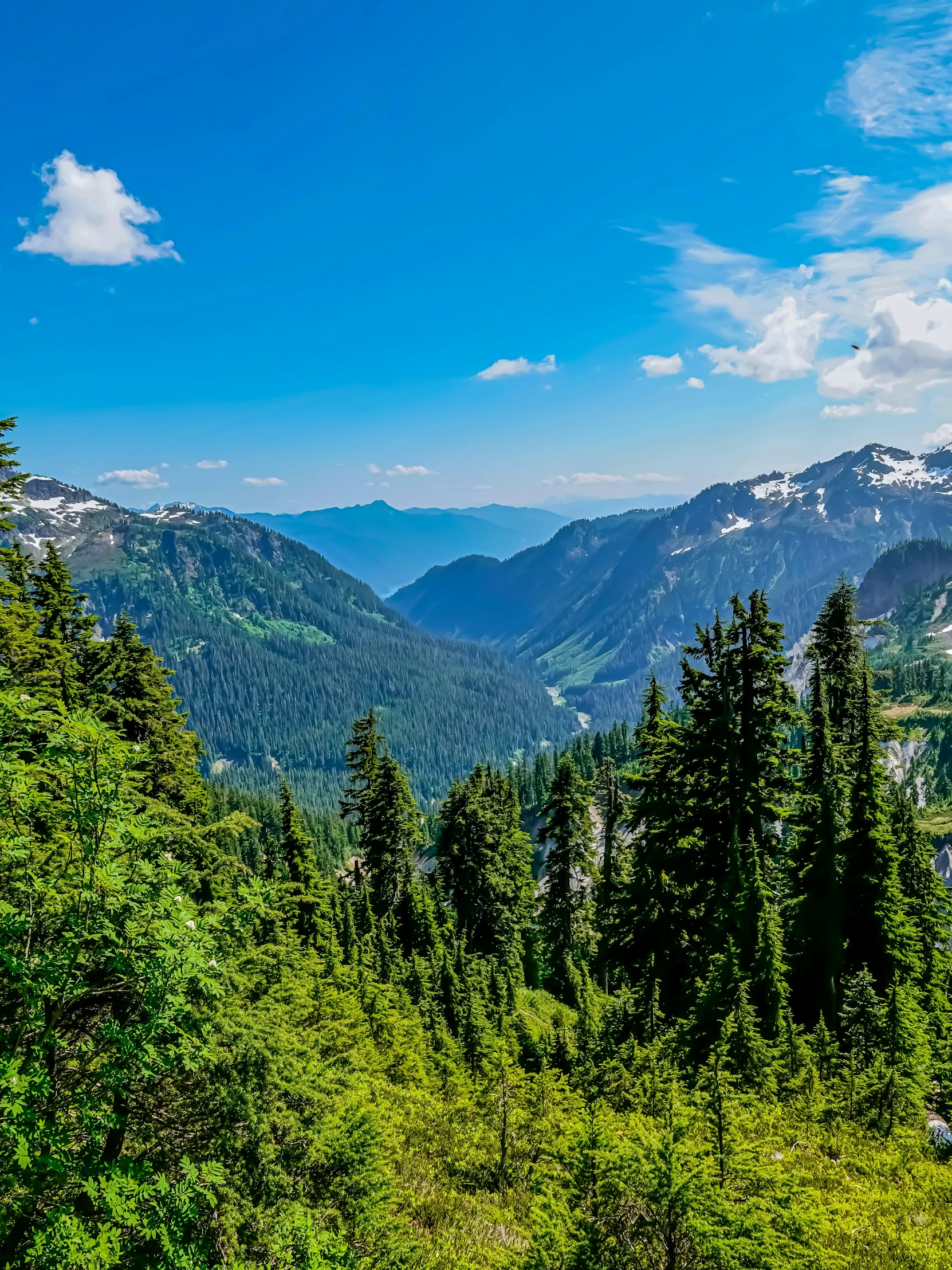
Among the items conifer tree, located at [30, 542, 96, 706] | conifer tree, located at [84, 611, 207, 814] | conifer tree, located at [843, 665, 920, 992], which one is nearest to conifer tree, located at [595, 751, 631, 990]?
conifer tree, located at [843, 665, 920, 992]

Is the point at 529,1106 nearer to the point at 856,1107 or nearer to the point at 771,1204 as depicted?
the point at 856,1107

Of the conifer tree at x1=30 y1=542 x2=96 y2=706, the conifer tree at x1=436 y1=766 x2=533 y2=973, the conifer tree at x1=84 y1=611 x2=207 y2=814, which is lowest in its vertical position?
the conifer tree at x1=436 y1=766 x2=533 y2=973

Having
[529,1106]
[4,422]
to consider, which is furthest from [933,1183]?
[4,422]

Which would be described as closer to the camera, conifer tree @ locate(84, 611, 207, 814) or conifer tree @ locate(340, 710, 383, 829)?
conifer tree @ locate(84, 611, 207, 814)

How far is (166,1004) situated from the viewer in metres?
7.01

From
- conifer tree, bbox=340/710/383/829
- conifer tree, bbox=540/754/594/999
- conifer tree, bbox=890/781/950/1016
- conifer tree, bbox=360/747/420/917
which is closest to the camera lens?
conifer tree, bbox=890/781/950/1016

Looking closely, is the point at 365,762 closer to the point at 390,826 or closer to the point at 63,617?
the point at 390,826

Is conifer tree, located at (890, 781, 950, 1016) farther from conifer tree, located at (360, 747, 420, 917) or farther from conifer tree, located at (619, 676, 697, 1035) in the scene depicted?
conifer tree, located at (360, 747, 420, 917)

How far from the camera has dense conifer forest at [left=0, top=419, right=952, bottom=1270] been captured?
698cm

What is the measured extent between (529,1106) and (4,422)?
21032 mm

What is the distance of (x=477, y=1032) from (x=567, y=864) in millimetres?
15029

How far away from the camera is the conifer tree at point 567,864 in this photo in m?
35.1

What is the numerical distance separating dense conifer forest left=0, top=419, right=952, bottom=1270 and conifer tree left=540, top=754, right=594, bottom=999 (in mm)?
7081

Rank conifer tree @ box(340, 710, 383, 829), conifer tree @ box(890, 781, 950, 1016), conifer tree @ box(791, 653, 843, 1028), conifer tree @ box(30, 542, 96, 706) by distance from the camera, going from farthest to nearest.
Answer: conifer tree @ box(340, 710, 383, 829) → conifer tree @ box(30, 542, 96, 706) → conifer tree @ box(890, 781, 950, 1016) → conifer tree @ box(791, 653, 843, 1028)
